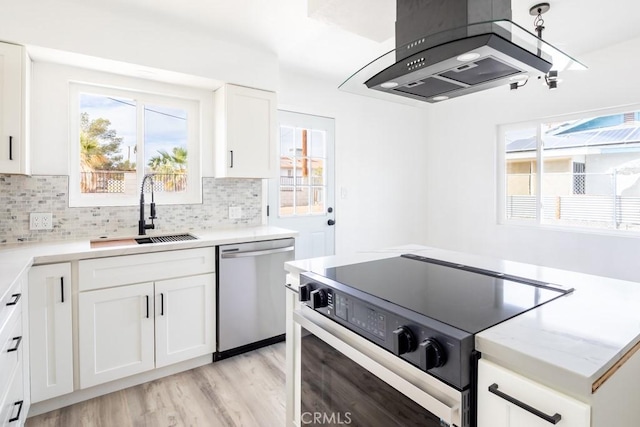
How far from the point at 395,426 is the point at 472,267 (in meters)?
0.81

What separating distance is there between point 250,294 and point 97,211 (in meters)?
1.27

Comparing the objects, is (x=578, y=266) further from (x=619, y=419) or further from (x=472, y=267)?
(x=619, y=419)

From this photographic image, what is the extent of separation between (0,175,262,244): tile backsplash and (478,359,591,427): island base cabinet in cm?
253

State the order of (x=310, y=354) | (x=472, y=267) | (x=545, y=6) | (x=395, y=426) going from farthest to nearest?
(x=545, y=6), (x=472, y=267), (x=310, y=354), (x=395, y=426)

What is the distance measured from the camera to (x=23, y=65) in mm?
2059

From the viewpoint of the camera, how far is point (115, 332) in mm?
2119

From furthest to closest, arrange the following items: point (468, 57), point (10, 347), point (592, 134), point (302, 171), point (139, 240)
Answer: point (302, 171)
point (592, 134)
point (139, 240)
point (10, 347)
point (468, 57)

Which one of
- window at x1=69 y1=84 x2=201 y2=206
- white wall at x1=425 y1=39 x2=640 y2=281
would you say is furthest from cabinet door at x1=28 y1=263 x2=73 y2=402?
white wall at x1=425 y1=39 x2=640 y2=281

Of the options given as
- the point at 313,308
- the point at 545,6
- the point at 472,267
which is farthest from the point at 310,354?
the point at 545,6

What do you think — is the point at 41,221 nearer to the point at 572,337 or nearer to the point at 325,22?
the point at 325,22

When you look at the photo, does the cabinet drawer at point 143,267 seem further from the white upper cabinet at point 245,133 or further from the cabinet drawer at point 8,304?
the white upper cabinet at point 245,133

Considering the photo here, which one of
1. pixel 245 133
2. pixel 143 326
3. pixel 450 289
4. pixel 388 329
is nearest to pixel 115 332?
pixel 143 326

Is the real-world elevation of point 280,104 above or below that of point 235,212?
above

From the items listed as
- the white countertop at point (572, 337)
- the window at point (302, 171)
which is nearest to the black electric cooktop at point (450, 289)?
the white countertop at point (572, 337)
